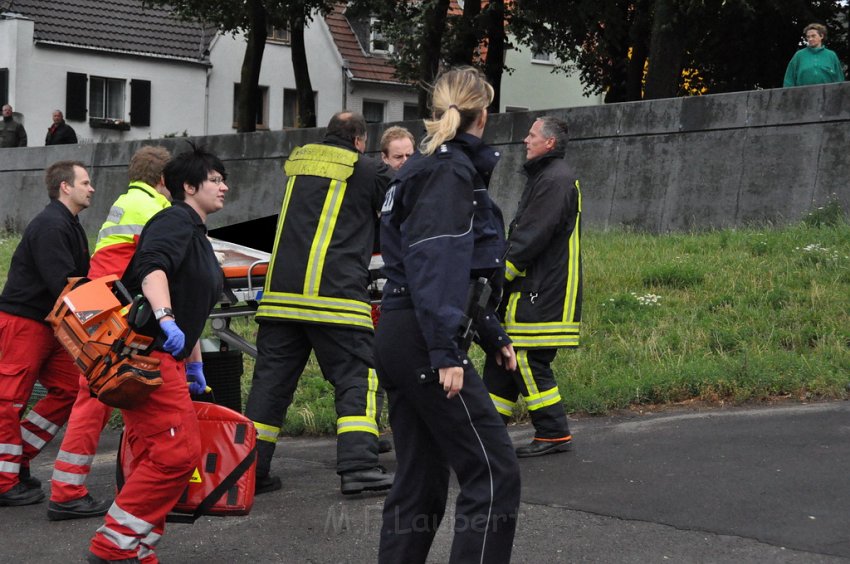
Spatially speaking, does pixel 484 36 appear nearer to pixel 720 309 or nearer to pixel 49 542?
pixel 720 309

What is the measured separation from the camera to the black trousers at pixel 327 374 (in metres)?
6.71

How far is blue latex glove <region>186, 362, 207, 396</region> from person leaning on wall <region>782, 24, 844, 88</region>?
32.8 feet

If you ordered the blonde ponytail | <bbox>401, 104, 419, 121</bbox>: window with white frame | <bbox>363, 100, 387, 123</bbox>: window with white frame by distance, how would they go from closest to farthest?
the blonde ponytail < <bbox>363, 100, 387, 123</bbox>: window with white frame < <bbox>401, 104, 419, 121</bbox>: window with white frame

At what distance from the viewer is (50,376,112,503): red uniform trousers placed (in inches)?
250

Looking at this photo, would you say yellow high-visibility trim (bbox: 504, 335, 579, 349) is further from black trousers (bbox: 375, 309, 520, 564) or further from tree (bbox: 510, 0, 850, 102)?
tree (bbox: 510, 0, 850, 102)

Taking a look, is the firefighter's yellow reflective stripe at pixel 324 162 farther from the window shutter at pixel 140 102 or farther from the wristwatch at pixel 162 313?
the window shutter at pixel 140 102

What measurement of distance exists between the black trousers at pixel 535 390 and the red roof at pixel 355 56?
129ft

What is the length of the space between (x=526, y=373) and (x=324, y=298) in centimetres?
138

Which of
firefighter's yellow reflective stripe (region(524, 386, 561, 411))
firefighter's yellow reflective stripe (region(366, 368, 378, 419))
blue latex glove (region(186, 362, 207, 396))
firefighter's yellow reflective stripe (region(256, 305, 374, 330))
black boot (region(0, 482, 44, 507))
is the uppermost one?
firefighter's yellow reflective stripe (region(256, 305, 374, 330))

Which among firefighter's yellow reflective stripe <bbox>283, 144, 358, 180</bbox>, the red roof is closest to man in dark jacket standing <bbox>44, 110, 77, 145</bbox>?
the red roof

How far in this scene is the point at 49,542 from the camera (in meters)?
6.01

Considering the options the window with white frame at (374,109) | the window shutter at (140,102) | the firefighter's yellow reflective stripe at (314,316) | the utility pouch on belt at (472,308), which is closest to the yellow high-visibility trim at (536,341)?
the firefighter's yellow reflective stripe at (314,316)

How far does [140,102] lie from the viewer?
1626 inches

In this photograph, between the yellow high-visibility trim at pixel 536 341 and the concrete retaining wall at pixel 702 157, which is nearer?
the yellow high-visibility trim at pixel 536 341
